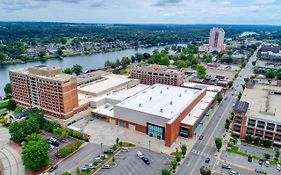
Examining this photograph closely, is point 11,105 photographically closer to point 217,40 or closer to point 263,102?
point 263,102

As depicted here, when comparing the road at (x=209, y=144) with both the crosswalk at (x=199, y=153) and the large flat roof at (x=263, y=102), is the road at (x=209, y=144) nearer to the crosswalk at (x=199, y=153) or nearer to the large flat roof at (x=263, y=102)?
the crosswalk at (x=199, y=153)

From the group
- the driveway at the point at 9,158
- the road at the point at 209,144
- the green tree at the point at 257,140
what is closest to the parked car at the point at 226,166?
the road at the point at 209,144

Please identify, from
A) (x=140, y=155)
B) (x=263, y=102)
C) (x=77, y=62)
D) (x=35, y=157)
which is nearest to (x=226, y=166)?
(x=140, y=155)

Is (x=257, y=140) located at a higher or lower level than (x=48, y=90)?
lower

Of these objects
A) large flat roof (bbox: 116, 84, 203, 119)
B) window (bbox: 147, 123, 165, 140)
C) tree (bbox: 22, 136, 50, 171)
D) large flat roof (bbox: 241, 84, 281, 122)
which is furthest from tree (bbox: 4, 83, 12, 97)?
large flat roof (bbox: 241, 84, 281, 122)

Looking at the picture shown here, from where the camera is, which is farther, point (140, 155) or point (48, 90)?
point (48, 90)

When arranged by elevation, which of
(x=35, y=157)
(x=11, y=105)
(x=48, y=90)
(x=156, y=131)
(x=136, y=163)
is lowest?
(x=136, y=163)

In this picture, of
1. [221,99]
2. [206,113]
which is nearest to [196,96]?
[206,113]
